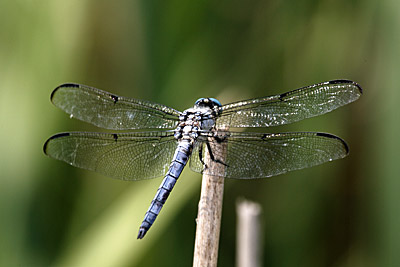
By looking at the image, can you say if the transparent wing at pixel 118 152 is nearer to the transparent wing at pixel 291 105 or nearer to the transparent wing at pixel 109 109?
the transparent wing at pixel 109 109

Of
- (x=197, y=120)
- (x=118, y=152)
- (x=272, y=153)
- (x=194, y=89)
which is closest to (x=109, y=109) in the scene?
(x=118, y=152)

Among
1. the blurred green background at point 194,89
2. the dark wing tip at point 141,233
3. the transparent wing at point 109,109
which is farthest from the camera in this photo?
the blurred green background at point 194,89

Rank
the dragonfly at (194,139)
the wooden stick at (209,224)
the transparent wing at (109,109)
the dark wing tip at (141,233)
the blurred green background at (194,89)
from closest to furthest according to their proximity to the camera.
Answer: the wooden stick at (209,224) → the dark wing tip at (141,233) → the dragonfly at (194,139) → the transparent wing at (109,109) → the blurred green background at (194,89)

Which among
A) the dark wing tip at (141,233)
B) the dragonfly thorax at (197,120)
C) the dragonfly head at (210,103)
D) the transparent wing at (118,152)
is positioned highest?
the dragonfly head at (210,103)

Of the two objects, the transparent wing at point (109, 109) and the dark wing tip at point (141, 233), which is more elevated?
the transparent wing at point (109, 109)

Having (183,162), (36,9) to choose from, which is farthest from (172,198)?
(36,9)

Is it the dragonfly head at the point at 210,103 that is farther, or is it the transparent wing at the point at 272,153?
the dragonfly head at the point at 210,103

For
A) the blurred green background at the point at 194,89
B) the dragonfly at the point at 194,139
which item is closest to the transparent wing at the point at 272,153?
the dragonfly at the point at 194,139

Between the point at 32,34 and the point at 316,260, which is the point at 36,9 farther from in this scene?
the point at 316,260

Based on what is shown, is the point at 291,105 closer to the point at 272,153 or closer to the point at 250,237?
the point at 272,153
